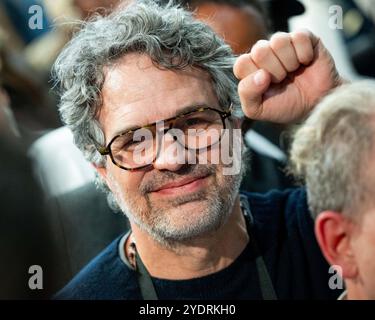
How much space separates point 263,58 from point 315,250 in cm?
36

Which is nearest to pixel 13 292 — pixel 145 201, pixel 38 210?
pixel 38 210

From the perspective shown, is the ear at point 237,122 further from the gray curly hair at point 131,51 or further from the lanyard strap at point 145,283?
the lanyard strap at point 145,283

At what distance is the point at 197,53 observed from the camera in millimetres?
1135

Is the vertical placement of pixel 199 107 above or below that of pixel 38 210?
above

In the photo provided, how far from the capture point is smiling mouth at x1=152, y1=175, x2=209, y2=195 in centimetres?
108

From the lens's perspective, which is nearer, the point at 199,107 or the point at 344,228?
the point at 344,228

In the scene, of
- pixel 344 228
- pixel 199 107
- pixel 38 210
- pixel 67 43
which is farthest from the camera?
pixel 38 210

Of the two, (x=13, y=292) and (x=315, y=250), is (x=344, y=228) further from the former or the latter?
(x=13, y=292)

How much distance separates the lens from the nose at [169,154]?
1.07 meters

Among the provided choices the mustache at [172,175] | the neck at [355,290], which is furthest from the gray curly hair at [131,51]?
the neck at [355,290]

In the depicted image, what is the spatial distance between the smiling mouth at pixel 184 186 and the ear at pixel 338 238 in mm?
234

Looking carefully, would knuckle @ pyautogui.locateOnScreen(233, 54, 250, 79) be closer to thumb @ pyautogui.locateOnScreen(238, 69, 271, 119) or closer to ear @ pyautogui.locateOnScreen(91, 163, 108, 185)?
thumb @ pyautogui.locateOnScreen(238, 69, 271, 119)

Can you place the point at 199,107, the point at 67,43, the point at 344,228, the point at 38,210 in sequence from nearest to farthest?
1. the point at 344,228
2. the point at 199,107
3. the point at 67,43
4. the point at 38,210

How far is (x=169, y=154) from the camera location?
1067 millimetres
